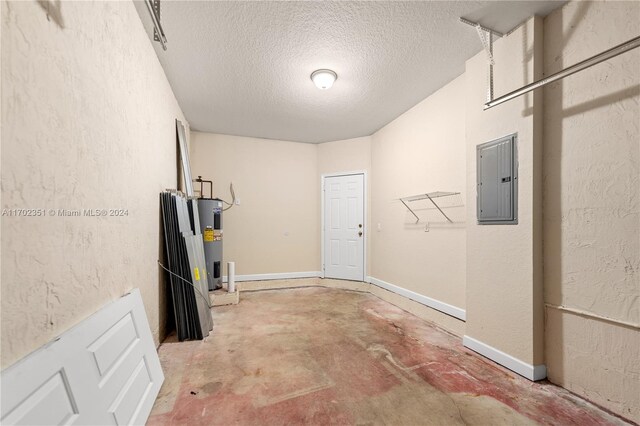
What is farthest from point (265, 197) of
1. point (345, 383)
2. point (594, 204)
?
point (594, 204)

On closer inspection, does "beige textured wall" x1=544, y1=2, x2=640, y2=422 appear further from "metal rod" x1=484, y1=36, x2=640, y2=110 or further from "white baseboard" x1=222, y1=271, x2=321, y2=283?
"white baseboard" x1=222, y1=271, x2=321, y2=283

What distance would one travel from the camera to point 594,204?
1.86 m

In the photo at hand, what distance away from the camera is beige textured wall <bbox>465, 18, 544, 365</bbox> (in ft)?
7.00

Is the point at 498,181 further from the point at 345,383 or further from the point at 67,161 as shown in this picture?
the point at 67,161

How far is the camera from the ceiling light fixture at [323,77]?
2.93 meters

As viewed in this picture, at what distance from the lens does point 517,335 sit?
7.25ft

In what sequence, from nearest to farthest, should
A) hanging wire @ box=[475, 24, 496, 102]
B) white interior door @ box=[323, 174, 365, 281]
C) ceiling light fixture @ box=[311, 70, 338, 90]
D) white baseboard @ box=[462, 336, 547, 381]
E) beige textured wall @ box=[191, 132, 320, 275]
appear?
white baseboard @ box=[462, 336, 547, 381]
hanging wire @ box=[475, 24, 496, 102]
ceiling light fixture @ box=[311, 70, 338, 90]
beige textured wall @ box=[191, 132, 320, 275]
white interior door @ box=[323, 174, 365, 281]

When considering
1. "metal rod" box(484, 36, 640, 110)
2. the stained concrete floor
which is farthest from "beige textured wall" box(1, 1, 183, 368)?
"metal rod" box(484, 36, 640, 110)

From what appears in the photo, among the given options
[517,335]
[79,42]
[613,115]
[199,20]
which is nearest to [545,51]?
[613,115]

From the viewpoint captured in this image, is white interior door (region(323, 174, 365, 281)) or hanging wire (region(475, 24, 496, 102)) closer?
hanging wire (region(475, 24, 496, 102))

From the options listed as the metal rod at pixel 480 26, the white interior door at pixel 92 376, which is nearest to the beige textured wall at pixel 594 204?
the metal rod at pixel 480 26

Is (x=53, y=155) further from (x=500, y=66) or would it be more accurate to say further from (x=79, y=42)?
(x=500, y=66)

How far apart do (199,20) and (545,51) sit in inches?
110

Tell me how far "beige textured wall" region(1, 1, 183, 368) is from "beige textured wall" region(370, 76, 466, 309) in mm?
3099
